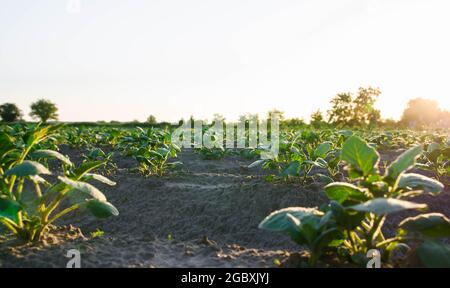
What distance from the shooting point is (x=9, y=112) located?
→ 56.5m

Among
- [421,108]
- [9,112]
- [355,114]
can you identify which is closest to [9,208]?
[355,114]

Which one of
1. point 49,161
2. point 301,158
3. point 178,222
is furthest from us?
point 49,161

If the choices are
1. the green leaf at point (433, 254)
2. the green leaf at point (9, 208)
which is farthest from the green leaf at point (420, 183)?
the green leaf at point (9, 208)

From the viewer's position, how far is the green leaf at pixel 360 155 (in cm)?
220

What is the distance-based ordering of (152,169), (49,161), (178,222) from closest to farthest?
1. (178,222)
2. (152,169)
3. (49,161)

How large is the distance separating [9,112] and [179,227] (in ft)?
192

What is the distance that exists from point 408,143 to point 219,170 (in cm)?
521

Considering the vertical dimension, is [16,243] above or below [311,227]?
below

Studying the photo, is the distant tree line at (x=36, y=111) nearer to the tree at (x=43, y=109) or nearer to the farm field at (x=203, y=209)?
the tree at (x=43, y=109)

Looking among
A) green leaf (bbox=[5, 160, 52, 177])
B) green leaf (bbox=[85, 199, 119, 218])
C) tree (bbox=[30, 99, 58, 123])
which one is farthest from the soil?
tree (bbox=[30, 99, 58, 123])

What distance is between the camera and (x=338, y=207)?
211cm
